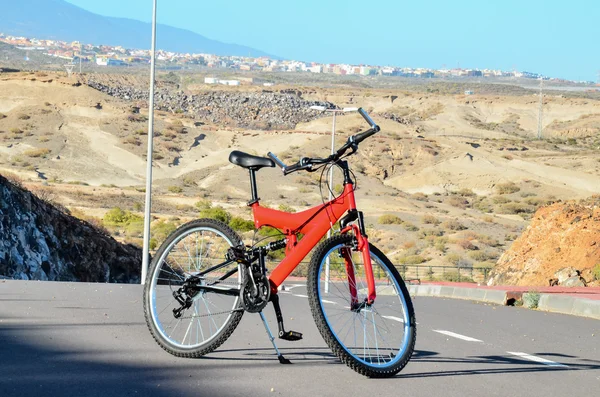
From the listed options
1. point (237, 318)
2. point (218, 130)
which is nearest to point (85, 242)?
point (237, 318)

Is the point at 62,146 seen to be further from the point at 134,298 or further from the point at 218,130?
the point at 134,298

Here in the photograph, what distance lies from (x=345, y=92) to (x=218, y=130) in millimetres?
74285

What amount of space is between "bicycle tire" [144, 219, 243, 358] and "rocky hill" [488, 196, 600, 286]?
16.0 meters

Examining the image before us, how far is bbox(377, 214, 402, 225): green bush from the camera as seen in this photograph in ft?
225

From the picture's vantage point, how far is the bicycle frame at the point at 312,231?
6.52 m

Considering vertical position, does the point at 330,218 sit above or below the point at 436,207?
above

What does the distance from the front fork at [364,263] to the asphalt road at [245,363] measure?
0.49 m

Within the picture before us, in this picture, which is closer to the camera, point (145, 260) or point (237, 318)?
point (237, 318)

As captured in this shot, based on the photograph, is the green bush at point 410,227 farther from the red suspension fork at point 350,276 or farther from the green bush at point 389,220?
the red suspension fork at point 350,276

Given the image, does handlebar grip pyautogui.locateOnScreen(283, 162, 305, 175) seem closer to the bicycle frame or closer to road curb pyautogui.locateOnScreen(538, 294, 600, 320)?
the bicycle frame

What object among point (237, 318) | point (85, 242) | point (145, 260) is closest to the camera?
point (237, 318)

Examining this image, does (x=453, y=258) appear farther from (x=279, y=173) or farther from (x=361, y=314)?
(x=361, y=314)

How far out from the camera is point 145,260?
25.4 meters

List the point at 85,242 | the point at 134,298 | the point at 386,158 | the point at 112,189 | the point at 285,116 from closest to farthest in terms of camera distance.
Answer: the point at 134,298
the point at 85,242
the point at 112,189
the point at 386,158
the point at 285,116
